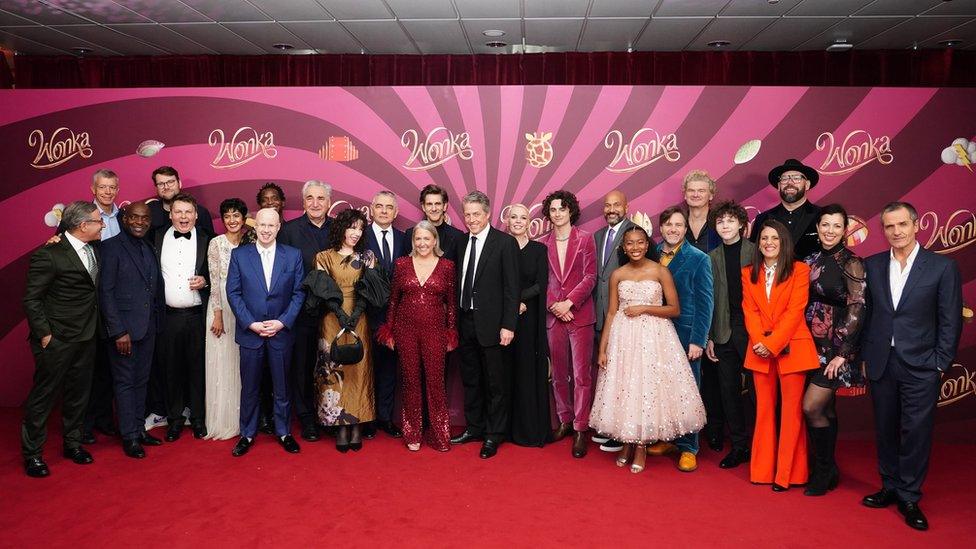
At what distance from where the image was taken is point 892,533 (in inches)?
133

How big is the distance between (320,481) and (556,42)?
5.66 m

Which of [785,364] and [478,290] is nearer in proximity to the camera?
[785,364]

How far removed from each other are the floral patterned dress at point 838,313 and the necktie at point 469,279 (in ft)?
7.07

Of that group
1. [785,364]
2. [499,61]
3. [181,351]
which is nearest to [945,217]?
[785,364]

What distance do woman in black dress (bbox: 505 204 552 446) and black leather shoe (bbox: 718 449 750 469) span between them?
123cm

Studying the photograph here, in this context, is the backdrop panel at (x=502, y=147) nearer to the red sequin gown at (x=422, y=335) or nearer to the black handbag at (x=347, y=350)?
the red sequin gown at (x=422, y=335)

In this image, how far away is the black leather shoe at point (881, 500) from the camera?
3691mm

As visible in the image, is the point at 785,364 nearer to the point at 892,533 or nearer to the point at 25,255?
the point at 892,533

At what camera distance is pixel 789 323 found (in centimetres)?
376

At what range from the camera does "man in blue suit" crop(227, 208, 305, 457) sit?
14.4 feet

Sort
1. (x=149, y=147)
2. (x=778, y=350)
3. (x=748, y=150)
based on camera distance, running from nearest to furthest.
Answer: (x=778, y=350) < (x=748, y=150) < (x=149, y=147)

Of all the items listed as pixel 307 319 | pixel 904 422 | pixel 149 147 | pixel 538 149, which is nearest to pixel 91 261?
pixel 307 319

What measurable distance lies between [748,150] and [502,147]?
2004 mm

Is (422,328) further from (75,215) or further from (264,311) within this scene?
(75,215)
